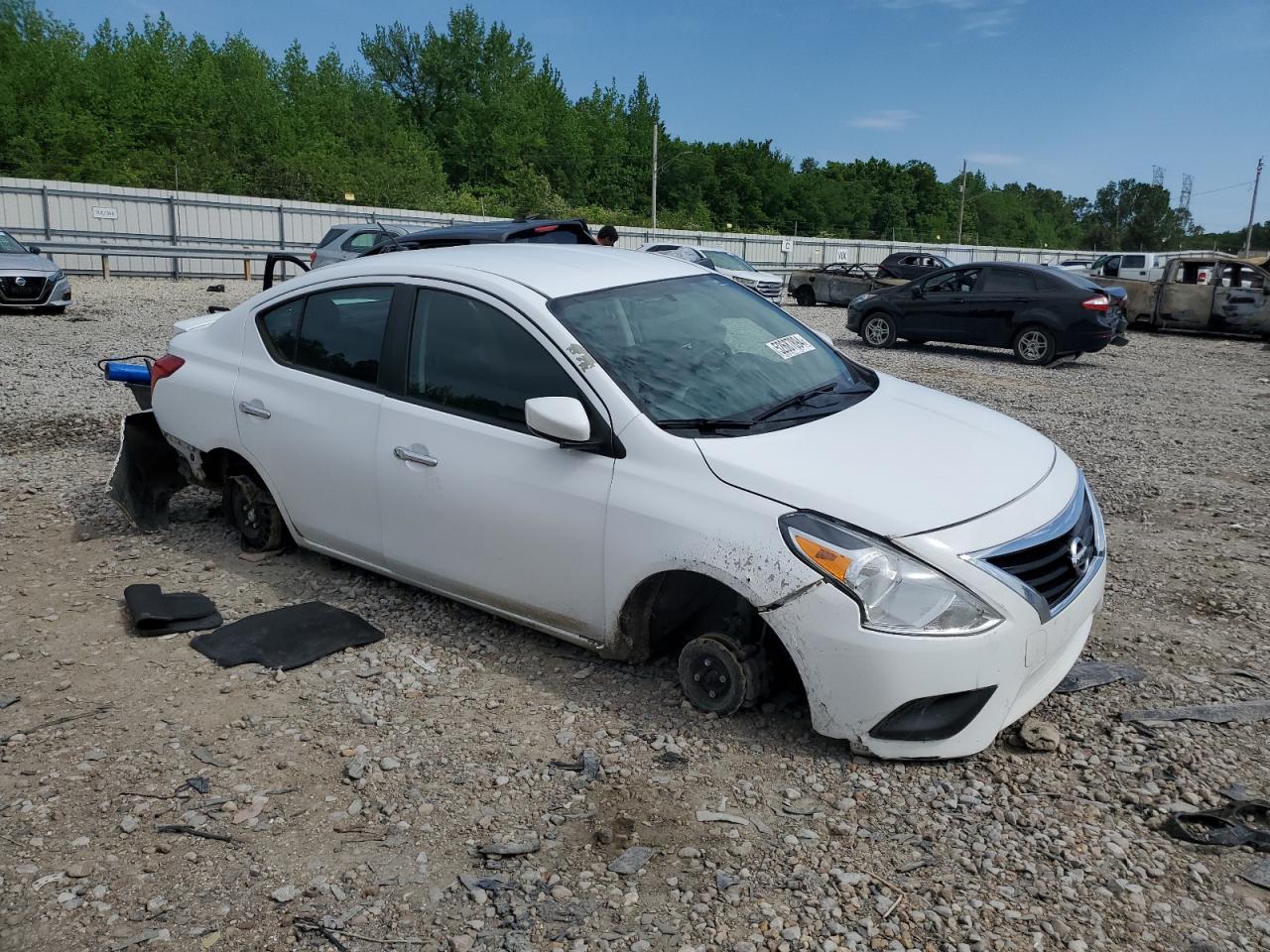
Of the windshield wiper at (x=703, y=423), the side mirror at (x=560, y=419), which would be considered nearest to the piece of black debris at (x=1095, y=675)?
the windshield wiper at (x=703, y=423)

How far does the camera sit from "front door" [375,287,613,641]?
379 centimetres

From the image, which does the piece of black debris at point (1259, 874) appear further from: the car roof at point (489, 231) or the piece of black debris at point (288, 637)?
the car roof at point (489, 231)

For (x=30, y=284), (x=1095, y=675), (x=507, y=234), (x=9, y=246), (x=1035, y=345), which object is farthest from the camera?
(x=9, y=246)

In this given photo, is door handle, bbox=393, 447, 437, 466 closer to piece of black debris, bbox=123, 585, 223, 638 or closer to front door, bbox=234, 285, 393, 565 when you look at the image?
front door, bbox=234, 285, 393, 565

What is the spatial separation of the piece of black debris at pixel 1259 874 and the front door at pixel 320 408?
3.42 m

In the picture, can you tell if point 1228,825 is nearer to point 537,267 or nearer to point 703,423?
point 703,423

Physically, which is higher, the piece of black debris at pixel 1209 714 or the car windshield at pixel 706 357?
the car windshield at pixel 706 357

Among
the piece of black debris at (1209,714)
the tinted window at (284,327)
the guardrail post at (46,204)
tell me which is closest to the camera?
the piece of black debris at (1209,714)

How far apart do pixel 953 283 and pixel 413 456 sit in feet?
47.5

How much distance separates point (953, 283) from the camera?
16.8m

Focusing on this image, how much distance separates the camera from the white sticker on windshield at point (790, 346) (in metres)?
4.47

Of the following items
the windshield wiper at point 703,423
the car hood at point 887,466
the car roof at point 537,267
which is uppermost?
the car roof at point 537,267

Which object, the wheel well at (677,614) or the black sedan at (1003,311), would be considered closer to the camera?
the wheel well at (677,614)

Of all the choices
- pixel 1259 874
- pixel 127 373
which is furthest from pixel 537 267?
pixel 1259 874
